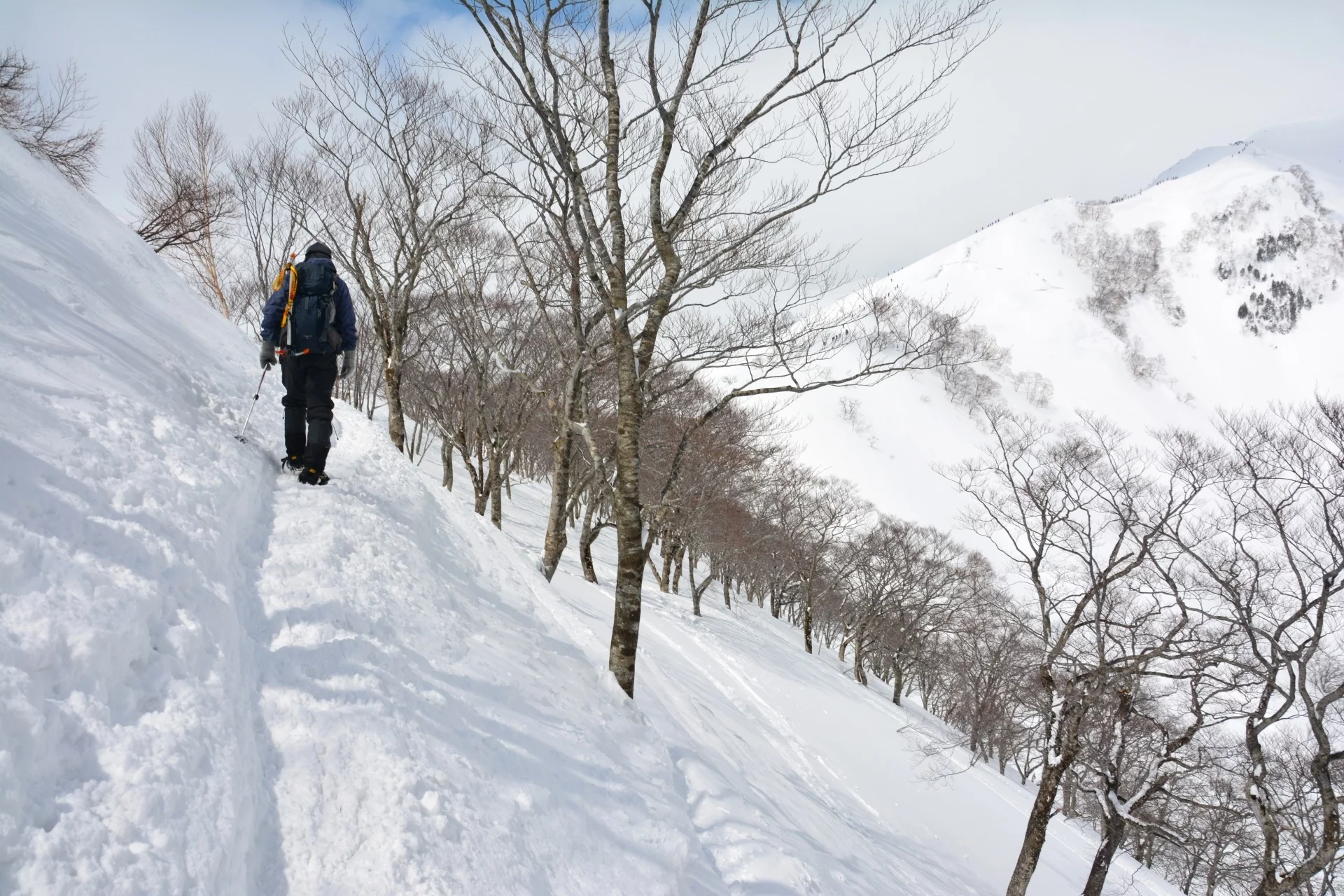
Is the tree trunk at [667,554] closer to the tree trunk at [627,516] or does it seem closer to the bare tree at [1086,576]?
the bare tree at [1086,576]

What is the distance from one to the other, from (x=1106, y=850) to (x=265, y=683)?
41.0 feet

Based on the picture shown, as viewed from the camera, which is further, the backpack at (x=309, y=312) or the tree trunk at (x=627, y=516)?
the tree trunk at (x=627, y=516)

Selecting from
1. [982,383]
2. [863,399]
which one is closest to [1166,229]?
[982,383]

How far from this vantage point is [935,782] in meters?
12.1

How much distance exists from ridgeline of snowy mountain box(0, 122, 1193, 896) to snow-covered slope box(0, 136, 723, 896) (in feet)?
0.04

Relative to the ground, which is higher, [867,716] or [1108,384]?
[1108,384]

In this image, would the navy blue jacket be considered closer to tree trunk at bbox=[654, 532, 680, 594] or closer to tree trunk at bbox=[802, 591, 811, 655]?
tree trunk at bbox=[654, 532, 680, 594]

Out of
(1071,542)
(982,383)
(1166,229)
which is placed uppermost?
(1166,229)

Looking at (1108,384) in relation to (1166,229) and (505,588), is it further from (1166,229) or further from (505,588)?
(505,588)

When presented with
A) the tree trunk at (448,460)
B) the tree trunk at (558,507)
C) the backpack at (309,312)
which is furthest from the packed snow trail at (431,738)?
the tree trunk at (448,460)

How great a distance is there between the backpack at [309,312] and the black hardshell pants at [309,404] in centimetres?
10

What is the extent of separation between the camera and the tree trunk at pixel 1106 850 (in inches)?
367

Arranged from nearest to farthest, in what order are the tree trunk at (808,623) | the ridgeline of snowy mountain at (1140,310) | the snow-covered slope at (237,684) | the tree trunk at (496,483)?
the snow-covered slope at (237,684) → the tree trunk at (496,483) → the tree trunk at (808,623) → the ridgeline of snowy mountain at (1140,310)

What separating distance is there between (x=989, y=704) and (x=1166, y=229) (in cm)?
16970
